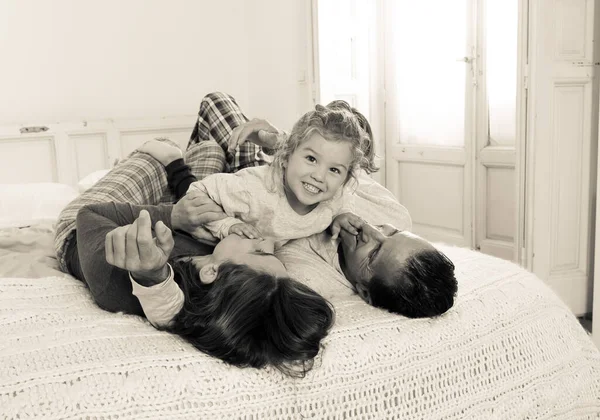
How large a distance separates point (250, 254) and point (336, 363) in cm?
32

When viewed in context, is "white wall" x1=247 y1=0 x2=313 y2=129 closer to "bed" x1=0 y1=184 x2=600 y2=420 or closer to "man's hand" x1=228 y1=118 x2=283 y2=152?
"man's hand" x1=228 y1=118 x2=283 y2=152

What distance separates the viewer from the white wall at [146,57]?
13.1 feet

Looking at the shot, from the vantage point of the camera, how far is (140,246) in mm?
1052

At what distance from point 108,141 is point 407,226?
9.31 feet

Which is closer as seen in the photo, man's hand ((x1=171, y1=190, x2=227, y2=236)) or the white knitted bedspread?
the white knitted bedspread

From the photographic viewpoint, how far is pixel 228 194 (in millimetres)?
1674

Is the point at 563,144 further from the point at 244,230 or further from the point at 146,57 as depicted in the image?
the point at 146,57

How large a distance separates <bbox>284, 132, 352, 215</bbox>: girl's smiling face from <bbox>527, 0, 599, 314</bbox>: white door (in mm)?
1620

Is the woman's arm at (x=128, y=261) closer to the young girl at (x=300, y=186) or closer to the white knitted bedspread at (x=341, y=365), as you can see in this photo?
the white knitted bedspread at (x=341, y=365)

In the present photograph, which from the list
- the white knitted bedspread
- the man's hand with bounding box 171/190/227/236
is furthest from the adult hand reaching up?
the white knitted bedspread

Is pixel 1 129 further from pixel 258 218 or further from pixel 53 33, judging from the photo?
pixel 258 218

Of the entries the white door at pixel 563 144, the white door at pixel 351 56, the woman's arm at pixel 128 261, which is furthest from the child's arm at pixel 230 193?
the white door at pixel 351 56

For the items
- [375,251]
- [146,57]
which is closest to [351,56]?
[146,57]

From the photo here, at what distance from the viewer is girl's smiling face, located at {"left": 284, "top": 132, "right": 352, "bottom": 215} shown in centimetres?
157
